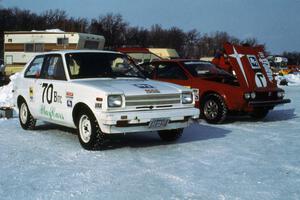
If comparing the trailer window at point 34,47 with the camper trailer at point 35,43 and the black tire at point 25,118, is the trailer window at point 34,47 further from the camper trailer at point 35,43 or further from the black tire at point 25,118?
the black tire at point 25,118

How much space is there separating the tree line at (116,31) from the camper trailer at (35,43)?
2880cm

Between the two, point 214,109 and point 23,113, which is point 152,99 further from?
point 23,113

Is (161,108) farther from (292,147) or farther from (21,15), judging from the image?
(21,15)

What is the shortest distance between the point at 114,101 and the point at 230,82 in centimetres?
443

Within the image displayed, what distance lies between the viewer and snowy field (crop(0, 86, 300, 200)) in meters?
5.15

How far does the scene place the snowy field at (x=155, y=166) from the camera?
5148 millimetres

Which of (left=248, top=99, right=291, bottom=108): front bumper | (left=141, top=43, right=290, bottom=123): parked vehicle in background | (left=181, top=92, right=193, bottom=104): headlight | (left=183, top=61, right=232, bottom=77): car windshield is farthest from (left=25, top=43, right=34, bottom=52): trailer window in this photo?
(left=181, top=92, right=193, bottom=104): headlight

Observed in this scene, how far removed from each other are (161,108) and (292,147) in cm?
221

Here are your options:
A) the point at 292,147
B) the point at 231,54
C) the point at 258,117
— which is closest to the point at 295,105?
the point at 258,117

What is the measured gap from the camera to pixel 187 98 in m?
7.71

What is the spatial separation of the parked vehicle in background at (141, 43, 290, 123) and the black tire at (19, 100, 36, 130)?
2.55 meters

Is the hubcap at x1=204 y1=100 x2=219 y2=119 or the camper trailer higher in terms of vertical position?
the camper trailer

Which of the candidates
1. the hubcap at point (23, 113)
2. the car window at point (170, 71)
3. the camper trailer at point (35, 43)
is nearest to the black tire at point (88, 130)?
the hubcap at point (23, 113)

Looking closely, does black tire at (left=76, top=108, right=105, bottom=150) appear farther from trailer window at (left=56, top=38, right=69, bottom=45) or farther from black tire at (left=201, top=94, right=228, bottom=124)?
trailer window at (left=56, top=38, right=69, bottom=45)
